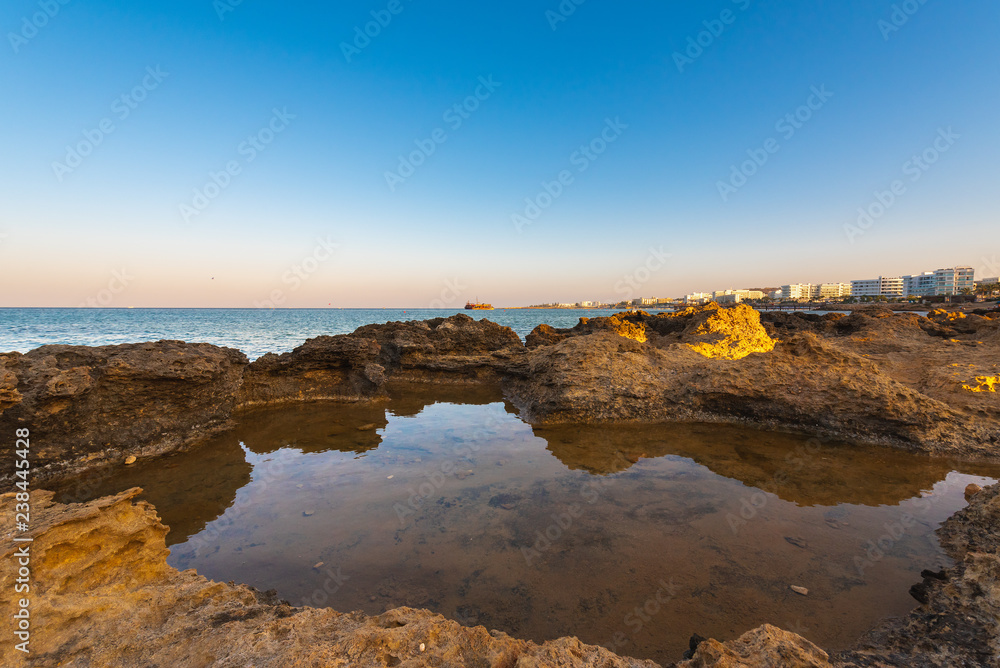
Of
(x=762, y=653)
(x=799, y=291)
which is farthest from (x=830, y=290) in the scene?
(x=762, y=653)

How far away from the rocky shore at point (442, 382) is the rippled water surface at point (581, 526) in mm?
625

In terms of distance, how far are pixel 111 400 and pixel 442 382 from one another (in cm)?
948

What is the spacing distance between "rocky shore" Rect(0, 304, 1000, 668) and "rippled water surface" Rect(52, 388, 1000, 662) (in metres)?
0.63

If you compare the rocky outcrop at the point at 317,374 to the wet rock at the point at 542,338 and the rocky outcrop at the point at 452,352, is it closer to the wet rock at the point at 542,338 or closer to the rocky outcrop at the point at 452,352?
the rocky outcrop at the point at 452,352

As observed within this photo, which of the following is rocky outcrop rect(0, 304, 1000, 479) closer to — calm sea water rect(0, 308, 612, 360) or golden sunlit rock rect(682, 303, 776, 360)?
golden sunlit rock rect(682, 303, 776, 360)

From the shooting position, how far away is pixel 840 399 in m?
7.79

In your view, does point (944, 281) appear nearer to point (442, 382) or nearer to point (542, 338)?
point (542, 338)

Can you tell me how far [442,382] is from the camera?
15.2m

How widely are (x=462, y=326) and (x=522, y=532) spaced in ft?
45.7

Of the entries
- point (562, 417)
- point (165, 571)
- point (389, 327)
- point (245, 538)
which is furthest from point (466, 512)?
point (389, 327)

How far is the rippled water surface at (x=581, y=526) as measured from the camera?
3.45 m

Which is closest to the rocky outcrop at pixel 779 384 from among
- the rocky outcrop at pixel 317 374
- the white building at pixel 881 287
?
the rocky outcrop at pixel 317 374

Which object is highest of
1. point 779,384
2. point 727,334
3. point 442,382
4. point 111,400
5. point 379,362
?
point 727,334

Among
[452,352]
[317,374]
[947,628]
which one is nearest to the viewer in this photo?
[947,628]
